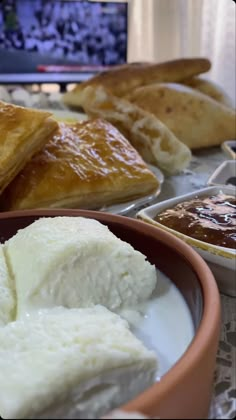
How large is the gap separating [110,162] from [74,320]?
0.61 meters

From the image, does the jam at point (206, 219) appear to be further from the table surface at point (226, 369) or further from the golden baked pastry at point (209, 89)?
the golden baked pastry at point (209, 89)

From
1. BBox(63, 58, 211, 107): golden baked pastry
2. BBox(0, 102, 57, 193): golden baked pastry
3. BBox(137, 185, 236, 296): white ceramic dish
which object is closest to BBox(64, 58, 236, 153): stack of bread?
BBox(63, 58, 211, 107): golden baked pastry

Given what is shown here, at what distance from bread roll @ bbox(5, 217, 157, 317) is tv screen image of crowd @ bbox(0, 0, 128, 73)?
2.53 meters

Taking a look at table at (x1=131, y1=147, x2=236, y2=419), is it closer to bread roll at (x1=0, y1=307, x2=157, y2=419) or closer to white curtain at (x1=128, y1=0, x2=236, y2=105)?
bread roll at (x1=0, y1=307, x2=157, y2=419)

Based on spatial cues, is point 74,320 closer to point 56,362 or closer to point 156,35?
point 56,362

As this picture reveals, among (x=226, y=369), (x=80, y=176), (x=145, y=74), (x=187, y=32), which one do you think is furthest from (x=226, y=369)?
(x=187, y=32)

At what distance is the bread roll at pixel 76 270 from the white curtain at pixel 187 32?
→ 1.62m

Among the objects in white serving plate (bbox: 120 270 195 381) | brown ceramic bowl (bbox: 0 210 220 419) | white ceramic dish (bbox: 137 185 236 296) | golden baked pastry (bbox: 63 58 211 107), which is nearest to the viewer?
brown ceramic bowl (bbox: 0 210 220 419)

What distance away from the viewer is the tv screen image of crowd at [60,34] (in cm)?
293

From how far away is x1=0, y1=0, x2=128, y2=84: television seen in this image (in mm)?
2934

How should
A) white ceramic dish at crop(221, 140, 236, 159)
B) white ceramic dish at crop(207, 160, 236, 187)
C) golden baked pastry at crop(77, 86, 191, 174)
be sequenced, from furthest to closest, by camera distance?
white ceramic dish at crop(221, 140, 236, 159) < golden baked pastry at crop(77, 86, 191, 174) < white ceramic dish at crop(207, 160, 236, 187)

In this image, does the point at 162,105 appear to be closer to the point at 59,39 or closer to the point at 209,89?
the point at 209,89

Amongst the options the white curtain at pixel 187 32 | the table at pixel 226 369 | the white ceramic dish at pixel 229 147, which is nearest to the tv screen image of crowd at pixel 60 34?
the white curtain at pixel 187 32

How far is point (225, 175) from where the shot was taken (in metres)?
1.22
